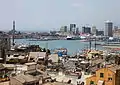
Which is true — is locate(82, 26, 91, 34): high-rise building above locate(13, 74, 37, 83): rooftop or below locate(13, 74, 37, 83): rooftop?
above

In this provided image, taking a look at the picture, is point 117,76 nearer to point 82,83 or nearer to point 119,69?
point 119,69

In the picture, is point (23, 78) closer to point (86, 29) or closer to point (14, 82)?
point (14, 82)

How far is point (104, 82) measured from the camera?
8406 mm

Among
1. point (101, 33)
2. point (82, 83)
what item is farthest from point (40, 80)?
point (101, 33)

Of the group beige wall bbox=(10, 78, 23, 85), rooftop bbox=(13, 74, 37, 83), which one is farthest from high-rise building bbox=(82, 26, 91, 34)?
beige wall bbox=(10, 78, 23, 85)

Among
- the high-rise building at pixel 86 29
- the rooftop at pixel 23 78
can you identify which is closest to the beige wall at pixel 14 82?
the rooftop at pixel 23 78

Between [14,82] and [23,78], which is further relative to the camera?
[23,78]

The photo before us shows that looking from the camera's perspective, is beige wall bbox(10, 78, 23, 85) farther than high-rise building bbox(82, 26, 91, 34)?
No

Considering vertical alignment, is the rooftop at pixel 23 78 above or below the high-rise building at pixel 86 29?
below

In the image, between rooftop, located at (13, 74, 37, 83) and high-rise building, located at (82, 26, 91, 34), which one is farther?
high-rise building, located at (82, 26, 91, 34)

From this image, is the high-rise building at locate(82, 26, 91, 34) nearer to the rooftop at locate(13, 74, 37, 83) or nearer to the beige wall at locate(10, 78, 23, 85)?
the rooftop at locate(13, 74, 37, 83)

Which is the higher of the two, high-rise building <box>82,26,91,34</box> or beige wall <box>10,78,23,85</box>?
high-rise building <box>82,26,91,34</box>

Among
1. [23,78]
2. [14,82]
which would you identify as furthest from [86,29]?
[14,82]

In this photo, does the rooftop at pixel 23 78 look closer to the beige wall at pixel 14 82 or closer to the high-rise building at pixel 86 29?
the beige wall at pixel 14 82
